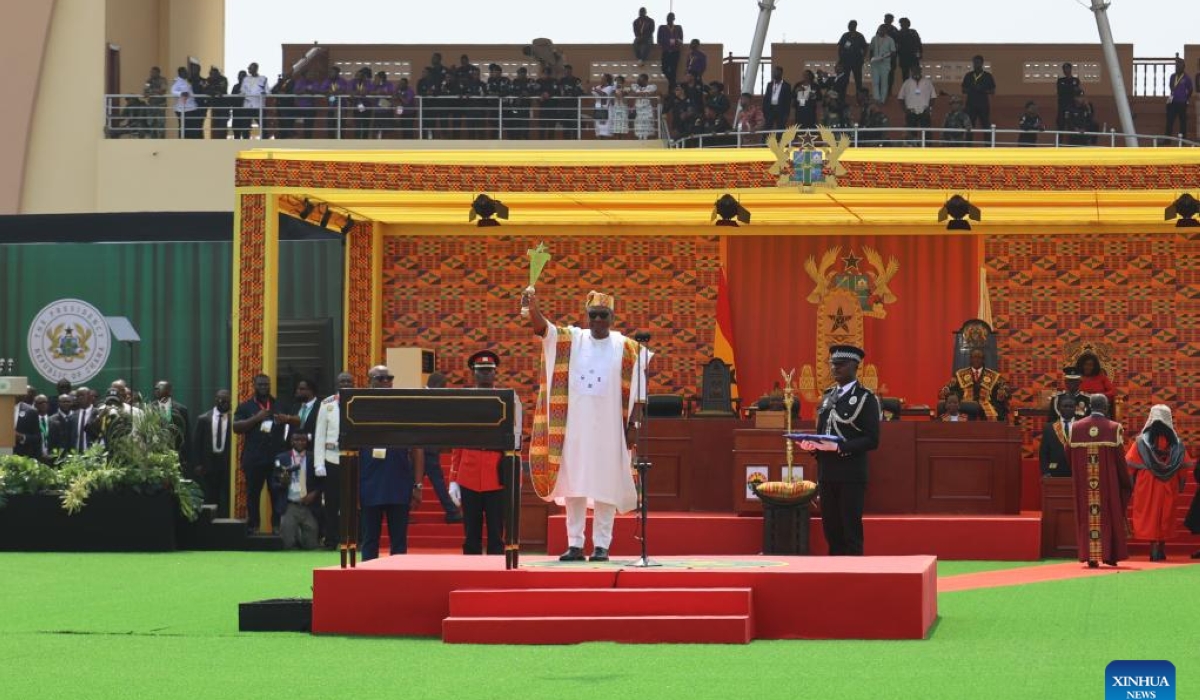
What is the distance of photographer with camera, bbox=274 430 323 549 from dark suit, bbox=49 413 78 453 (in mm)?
3169

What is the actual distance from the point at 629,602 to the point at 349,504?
1.95m

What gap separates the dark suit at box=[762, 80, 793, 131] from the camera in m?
29.0

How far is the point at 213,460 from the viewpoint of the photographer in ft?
68.1

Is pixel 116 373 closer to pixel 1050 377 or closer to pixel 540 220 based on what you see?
pixel 540 220

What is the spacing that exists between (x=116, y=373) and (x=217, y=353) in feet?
5.44

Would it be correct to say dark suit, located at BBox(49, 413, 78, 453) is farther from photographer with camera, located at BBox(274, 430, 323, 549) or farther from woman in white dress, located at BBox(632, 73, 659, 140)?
woman in white dress, located at BBox(632, 73, 659, 140)

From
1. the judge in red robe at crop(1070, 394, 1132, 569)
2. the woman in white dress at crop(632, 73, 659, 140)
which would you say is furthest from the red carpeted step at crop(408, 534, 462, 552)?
the woman in white dress at crop(632, 73, 659, 140)

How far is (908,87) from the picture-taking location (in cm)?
2948

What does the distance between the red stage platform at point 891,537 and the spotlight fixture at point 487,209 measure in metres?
3.36

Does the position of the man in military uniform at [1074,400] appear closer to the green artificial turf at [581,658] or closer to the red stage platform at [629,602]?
the green artificial turf at [581,658]

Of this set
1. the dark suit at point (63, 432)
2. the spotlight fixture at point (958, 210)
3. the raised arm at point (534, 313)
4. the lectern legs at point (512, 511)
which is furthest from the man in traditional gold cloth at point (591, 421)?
the dark suit at point (63, 432)

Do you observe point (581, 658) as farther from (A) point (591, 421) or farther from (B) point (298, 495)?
(B) point (298, 495)

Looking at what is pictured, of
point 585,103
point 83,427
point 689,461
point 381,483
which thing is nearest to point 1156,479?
point 689,461

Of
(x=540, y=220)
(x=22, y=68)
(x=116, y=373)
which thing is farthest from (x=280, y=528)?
(x=22, y=68)
